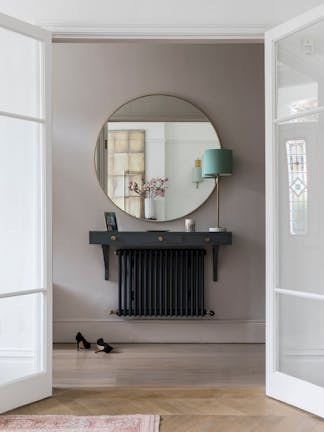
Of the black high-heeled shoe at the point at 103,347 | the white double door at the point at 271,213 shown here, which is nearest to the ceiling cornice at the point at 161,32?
the white double door at the point at 271,213

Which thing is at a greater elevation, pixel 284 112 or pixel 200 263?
pixel 284 112

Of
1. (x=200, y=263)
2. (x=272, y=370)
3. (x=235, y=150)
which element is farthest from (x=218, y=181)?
(x=272, y=370)

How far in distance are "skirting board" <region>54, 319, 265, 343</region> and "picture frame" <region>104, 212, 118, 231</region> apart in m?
0.89

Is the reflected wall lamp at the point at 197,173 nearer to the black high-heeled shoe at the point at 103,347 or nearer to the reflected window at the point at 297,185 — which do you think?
the black high-heeled shoe at the point at 103,347

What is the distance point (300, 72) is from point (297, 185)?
2.17ft

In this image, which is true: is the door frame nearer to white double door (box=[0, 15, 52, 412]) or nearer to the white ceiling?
the white ceiling

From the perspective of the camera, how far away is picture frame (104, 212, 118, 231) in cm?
540

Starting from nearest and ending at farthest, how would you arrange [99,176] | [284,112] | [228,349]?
[284,112], [228,349], [99,176]

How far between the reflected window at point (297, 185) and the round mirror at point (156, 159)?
205 cm

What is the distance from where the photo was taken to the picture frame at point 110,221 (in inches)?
213

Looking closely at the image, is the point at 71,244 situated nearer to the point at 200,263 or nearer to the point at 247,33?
the point at 200,263

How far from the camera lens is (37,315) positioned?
3.61 m

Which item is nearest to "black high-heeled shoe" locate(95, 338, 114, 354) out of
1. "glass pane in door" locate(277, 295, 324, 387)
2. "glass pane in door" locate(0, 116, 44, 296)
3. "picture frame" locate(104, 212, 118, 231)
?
"picture frame" locate(104, 212, 118, 231)

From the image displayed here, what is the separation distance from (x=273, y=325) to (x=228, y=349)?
1.72 metres
